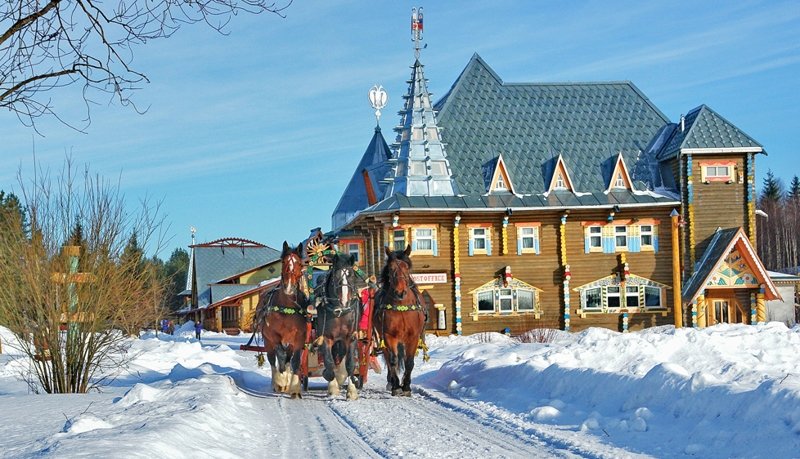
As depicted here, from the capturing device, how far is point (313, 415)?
1360 centimetres

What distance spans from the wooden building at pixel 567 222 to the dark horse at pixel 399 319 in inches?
770

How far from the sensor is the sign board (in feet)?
120

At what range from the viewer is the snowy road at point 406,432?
9.83 m

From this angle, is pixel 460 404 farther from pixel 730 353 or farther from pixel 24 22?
pixel 24 22

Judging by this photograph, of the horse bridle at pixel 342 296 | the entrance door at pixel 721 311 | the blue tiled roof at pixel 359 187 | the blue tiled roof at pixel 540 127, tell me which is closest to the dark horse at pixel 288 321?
the horse bridle at pixel 342 296

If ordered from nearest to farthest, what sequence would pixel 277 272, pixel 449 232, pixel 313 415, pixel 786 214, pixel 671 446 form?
pixel 671 446 < pixel 313 415 < pixel 449 232 < pixel 277 272 < pixel 786 214

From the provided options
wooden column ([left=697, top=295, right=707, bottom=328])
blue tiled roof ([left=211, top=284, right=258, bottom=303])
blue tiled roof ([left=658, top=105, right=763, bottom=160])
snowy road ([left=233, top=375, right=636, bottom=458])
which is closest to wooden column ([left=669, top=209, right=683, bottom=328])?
wooden column ([left=697, top=295, right=707, bottom=328])

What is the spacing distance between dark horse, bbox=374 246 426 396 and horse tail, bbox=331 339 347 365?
0.94 meters

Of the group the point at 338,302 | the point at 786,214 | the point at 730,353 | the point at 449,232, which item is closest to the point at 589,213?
the point at 449,232

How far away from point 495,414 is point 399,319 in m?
3.92

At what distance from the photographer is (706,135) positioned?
38031mm

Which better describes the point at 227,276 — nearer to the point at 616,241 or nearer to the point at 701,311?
the point at 616,241

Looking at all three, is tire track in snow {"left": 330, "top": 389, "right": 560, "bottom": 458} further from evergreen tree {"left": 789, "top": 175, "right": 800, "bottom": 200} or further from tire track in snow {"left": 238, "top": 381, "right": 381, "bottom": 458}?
evergreen tree {"left": 789, "top": 175, "right": 800, "bottom": 200}

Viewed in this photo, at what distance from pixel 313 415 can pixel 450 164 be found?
82.9 feet
